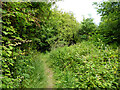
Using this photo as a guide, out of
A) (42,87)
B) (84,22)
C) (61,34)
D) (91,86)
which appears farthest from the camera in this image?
(61,34)

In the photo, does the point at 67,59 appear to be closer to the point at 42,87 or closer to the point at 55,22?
the point at 42,87

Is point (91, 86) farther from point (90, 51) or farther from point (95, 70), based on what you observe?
point (90, 51)

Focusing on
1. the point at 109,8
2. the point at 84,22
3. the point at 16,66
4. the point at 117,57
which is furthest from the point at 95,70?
the point at 84,22

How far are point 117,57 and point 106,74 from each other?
116 centimetres

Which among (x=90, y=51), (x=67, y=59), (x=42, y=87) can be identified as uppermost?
(x=90, y=51)

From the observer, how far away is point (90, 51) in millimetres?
5051

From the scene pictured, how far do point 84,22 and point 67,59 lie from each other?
213 inches

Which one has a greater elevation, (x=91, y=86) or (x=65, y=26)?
(x=65, y=26)

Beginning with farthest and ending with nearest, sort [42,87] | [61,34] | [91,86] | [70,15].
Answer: [70,15], [61,34], [42,87], [91,86]

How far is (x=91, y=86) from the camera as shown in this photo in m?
3.33

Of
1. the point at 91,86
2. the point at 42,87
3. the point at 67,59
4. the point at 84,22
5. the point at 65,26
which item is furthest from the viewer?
the point at 65,26

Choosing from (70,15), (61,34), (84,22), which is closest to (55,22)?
(61,34)

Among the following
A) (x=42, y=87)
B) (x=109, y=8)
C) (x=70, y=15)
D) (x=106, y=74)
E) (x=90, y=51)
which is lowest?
(x=42, y=87)

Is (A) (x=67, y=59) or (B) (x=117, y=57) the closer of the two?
(B) (x=117, y=57)
